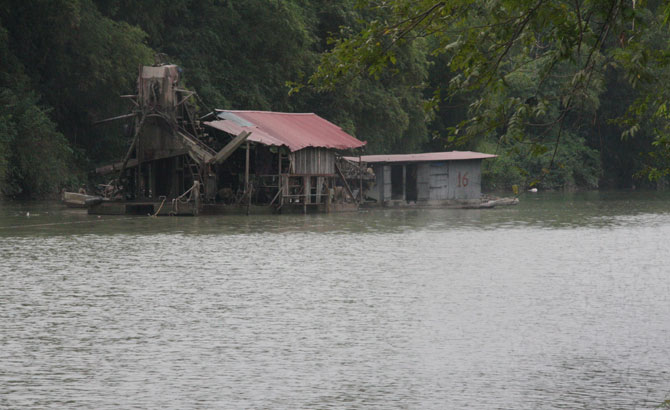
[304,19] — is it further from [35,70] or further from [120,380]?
[120,380]

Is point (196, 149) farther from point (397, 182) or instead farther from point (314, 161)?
point (397, 182)

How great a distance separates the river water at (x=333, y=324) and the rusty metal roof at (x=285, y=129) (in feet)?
42.4

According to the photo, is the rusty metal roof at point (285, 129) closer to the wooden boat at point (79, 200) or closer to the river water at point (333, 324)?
the wooden boat at point (79, 200)

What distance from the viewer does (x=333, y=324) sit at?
12344 mm

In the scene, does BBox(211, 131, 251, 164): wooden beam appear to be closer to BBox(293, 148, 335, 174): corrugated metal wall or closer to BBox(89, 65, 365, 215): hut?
BBox(89, 65, 365, 215): hut

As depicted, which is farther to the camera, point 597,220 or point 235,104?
point 235,104

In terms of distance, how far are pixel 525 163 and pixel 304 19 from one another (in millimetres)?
21960

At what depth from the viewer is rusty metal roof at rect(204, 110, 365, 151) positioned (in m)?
37.4

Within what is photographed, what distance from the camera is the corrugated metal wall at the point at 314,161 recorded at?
129 ft

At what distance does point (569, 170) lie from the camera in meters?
67.9

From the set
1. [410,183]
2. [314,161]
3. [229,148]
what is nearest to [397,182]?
[410,183]

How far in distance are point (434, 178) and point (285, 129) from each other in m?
11.0

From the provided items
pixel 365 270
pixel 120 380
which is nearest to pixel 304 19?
pixel 365 270

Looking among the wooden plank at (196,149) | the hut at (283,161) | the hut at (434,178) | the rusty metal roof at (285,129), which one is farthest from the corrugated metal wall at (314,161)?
the hut at (434,178)
